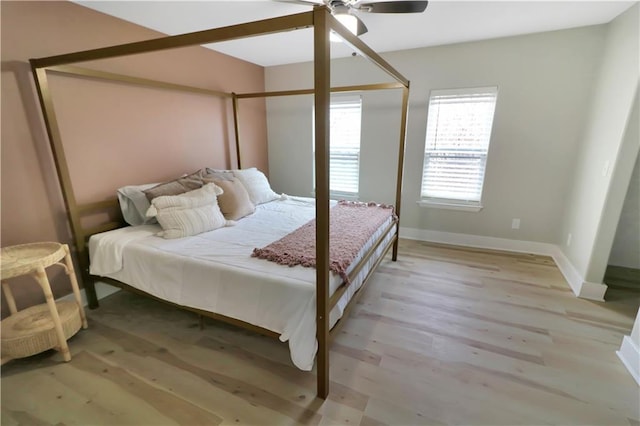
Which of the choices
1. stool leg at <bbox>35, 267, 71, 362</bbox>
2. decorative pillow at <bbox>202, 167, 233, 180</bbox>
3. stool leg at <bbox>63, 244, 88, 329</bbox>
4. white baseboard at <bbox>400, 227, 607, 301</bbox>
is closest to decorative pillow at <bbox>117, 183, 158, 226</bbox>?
stool leg at <bbox>63, 244, 88, 329</bbox>

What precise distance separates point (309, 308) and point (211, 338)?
97cm

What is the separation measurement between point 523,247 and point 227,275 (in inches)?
137

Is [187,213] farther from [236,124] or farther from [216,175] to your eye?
[236,124]

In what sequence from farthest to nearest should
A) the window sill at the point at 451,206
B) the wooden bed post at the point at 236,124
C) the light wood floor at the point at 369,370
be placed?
the wooden bed post at the point at 236,124
the window sill at the point at 451,206
the light wood floor at the point at 369,370

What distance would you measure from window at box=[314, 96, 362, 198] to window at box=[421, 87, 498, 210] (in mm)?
919

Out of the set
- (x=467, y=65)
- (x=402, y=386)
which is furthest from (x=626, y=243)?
(x=402, y=386)

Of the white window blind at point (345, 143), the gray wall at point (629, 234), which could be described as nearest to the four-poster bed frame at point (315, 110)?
the white window blind at point (345, 143)

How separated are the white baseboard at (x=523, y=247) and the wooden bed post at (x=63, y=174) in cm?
348

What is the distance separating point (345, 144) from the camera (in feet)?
13.2

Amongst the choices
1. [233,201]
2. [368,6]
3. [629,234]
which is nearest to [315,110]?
[368,6]

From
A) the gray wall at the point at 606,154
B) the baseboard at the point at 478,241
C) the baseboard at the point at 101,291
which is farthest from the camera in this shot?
the baseboard at the point at 478,241

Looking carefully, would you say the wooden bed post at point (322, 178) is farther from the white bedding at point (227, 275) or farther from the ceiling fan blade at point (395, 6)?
the ceiling fan blade at point (395, 6)

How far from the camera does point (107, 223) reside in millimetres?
2475

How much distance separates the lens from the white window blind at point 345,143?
12.7ft
